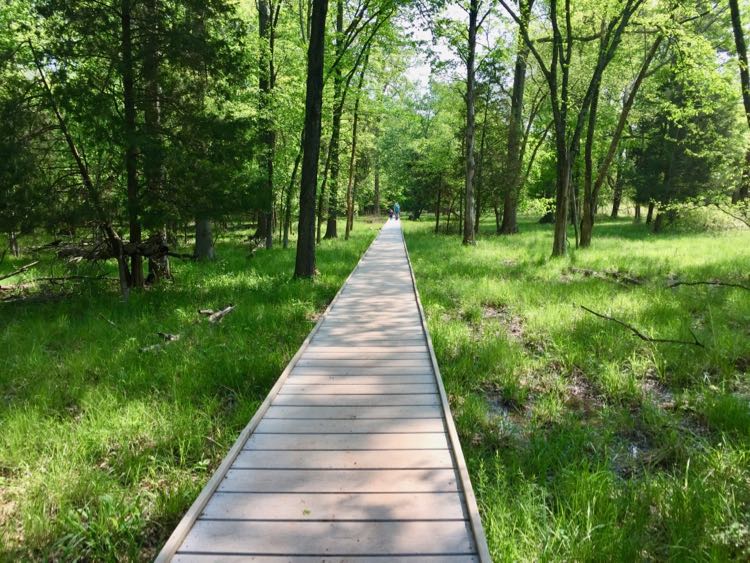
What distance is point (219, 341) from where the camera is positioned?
616 cm

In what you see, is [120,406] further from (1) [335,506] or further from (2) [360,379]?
(1) [335,506]

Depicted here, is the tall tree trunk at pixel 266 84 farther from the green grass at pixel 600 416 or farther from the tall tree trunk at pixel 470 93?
the green grass at pixel 600 416

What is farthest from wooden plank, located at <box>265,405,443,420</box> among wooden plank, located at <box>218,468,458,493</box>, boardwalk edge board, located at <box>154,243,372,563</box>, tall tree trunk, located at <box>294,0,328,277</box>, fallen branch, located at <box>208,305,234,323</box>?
tall tree trunk, located at <box>294,0,328,277</box>

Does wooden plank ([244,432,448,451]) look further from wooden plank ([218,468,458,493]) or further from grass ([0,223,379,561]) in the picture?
grass ([0,223,379,561])

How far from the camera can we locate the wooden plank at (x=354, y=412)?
392 centimetres

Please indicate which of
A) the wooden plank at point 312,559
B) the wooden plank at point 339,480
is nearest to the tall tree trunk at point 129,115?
the wooden plank at point 339,480

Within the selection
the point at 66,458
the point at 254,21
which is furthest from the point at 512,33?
the point at 66,458

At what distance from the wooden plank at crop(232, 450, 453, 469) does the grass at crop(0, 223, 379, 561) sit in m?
0.41

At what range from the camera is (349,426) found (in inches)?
147

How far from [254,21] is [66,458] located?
1778cm

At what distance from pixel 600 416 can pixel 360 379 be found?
2.34m

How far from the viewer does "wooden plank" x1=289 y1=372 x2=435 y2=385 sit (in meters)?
4.69

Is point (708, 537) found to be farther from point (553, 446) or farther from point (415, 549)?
point (415, 549)

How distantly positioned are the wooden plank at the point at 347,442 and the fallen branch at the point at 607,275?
7890mm
